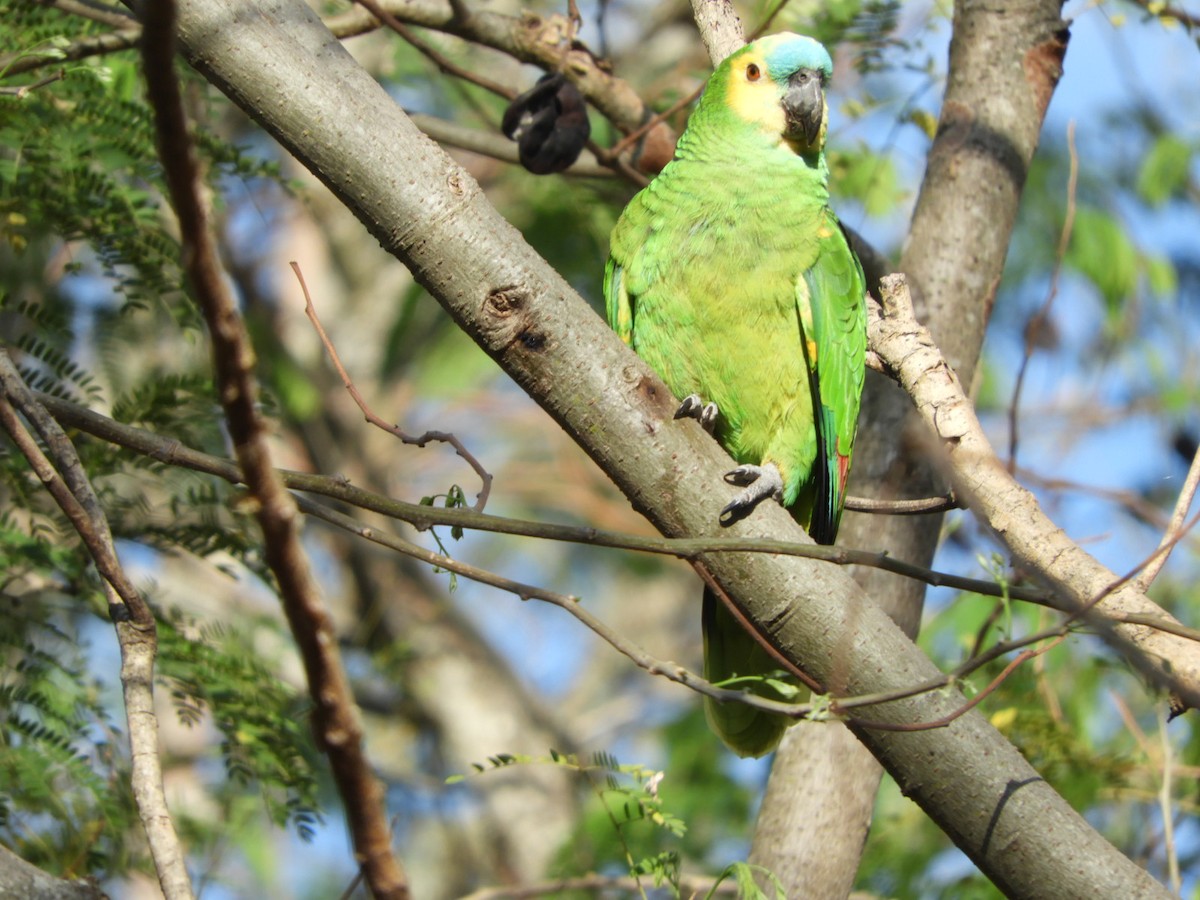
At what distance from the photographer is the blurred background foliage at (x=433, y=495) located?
2689 mm

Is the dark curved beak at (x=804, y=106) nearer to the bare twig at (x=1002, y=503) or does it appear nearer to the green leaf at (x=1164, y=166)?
the bare twig at (x=1002, y=503)

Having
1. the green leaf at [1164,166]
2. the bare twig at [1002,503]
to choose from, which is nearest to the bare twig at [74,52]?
the bare twig at [1002,503]

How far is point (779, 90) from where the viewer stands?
124 inches

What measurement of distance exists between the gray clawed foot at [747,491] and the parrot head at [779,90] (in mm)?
1165

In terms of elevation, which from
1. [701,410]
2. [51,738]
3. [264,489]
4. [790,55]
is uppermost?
[790,55]

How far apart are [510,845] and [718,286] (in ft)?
15.1

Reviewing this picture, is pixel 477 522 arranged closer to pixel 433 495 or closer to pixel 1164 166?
pixel 433 495

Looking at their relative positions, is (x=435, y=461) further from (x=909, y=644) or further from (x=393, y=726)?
(x=909, y=644)

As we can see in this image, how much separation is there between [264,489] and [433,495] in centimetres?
119

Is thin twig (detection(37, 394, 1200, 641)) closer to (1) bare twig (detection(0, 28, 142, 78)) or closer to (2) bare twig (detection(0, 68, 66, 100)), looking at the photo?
(2) bare twig (detection(0, 68, 66, 100))

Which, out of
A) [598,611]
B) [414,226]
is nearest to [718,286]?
[414,226]

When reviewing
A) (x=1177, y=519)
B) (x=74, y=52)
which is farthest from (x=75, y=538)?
(x=1177, y=519)

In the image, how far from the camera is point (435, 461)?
7301 millimetres

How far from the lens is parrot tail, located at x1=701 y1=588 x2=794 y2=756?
285 centimetres
